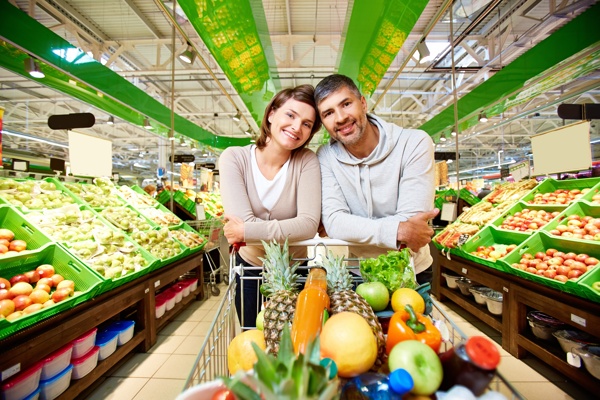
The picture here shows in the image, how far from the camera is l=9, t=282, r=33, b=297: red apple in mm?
2328

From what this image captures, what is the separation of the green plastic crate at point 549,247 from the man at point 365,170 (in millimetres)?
1766

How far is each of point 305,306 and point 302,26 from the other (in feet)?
27.0

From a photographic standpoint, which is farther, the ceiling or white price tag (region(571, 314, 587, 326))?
the ceiling

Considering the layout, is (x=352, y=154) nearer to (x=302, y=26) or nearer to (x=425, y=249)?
(x=425, y=249)

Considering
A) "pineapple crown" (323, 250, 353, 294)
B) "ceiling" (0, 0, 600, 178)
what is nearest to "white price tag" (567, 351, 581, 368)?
"ceiling" (0, 0, 600, 178)

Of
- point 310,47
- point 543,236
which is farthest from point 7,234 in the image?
point 310,47

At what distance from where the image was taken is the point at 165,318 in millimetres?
4031

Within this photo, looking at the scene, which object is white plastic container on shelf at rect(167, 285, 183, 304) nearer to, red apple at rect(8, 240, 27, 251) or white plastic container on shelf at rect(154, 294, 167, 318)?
white plastic container on shelf at rect(154, 294, 167, 318)

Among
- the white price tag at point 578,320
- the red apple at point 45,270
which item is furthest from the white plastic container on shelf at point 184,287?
the white price tag at point 578,320

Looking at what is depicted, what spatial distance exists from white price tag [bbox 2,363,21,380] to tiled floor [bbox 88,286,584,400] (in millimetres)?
1007

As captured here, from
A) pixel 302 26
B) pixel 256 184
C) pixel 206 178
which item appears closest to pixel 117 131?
pixel 206 178

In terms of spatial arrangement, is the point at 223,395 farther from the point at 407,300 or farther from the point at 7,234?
the point at 7,234

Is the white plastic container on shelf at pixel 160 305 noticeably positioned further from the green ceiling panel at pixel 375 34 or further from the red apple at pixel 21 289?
the green ceiling panel at pixel 375 34

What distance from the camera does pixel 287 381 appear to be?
51 cm
